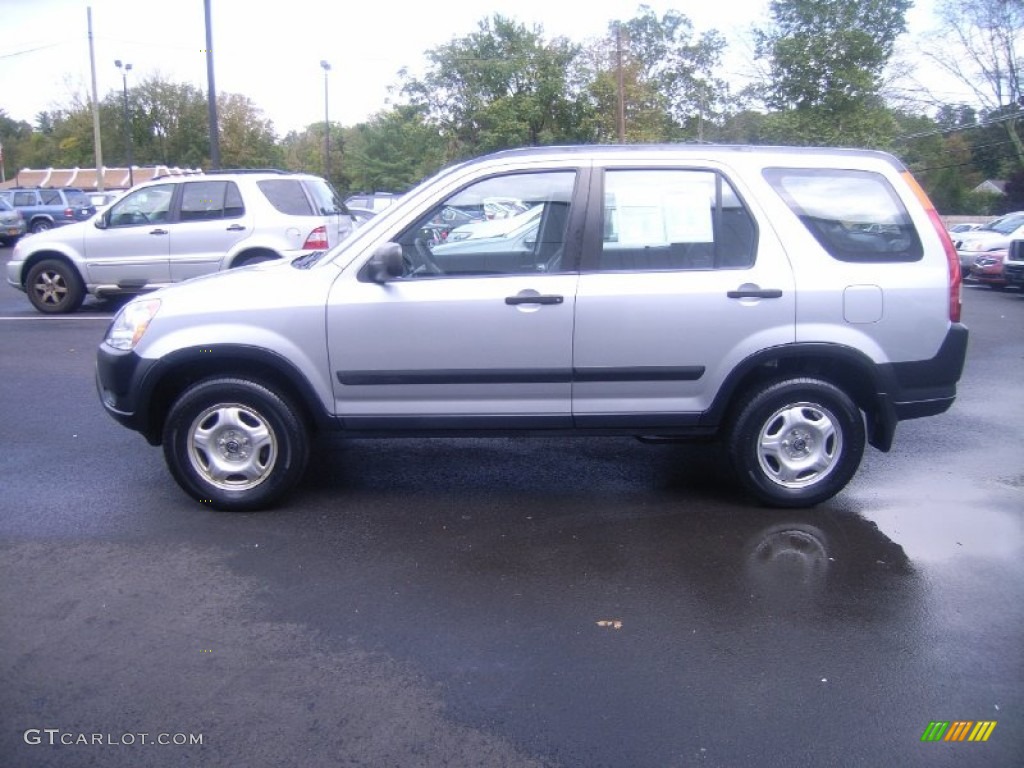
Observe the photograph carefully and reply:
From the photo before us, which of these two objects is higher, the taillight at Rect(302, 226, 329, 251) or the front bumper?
the taillight at Rect(302, 226, 329, 251)

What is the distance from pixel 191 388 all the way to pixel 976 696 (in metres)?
3.92

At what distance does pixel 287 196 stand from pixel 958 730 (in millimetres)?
10293

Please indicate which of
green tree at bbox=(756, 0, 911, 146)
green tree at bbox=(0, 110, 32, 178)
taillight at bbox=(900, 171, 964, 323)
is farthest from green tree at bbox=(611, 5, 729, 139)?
green tree at bbox=(0, 110, 32, 178)

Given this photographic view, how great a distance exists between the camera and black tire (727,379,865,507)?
4.96 metres

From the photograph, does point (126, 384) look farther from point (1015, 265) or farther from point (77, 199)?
point (77, 199)

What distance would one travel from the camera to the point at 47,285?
12633mm

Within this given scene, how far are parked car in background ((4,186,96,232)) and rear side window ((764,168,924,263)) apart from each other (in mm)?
29020

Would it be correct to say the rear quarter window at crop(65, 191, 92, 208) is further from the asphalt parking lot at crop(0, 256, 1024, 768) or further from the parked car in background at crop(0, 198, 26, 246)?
the asphalt parking lot at crop(0, 256, 1024, 768)

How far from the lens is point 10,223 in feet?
90.0

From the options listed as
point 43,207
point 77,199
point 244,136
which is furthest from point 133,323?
point 244,136

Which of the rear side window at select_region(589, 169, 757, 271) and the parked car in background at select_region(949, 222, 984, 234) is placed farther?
Answer: the parked car in background at select_region(949, 222, 984, 234)

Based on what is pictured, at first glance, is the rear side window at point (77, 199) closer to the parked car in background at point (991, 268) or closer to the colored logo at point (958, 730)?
the parked car in background at point (991, 268)

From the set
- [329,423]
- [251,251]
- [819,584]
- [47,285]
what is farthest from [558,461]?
[47,285]

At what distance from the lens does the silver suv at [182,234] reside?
11.5 meters
